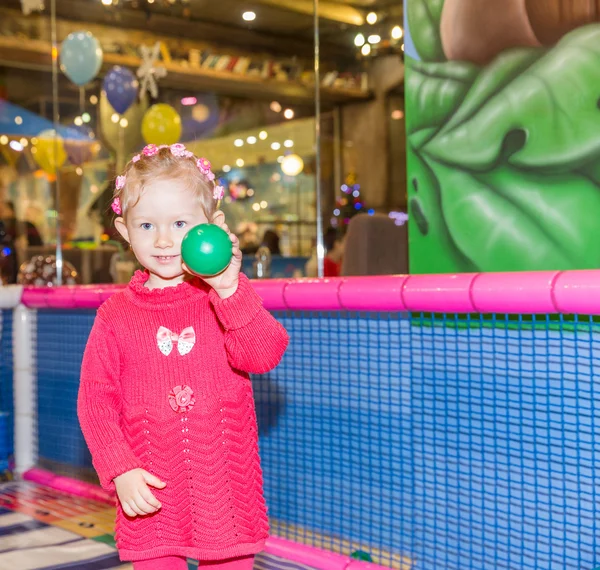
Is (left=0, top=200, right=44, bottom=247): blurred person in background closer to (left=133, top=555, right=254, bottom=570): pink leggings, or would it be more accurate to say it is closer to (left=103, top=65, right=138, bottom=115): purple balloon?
(left=103, top=65, right=138, bottom=115): purple balloon

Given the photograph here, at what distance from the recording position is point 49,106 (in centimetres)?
870

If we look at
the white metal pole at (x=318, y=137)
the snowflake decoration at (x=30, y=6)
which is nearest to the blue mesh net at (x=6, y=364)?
the white metal pole at (x=318, y=137)

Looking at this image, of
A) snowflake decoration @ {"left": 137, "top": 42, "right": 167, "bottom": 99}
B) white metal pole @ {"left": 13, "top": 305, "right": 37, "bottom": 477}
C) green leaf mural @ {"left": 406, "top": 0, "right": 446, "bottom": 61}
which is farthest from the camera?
snowflake decoration @ {"left": 137, "top": 42, "right": 167, "bottom": 99}

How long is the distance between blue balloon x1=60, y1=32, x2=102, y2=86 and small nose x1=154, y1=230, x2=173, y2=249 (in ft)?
18.5

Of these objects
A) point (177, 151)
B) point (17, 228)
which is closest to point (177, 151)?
point (177, 151)

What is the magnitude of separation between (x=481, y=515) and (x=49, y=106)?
25.0 ft

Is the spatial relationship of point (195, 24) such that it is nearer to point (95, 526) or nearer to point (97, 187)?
point (97, 187)

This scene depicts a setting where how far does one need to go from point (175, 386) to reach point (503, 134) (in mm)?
1536

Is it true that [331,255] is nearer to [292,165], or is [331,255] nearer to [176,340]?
[292,165]

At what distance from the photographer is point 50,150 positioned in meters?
8.05

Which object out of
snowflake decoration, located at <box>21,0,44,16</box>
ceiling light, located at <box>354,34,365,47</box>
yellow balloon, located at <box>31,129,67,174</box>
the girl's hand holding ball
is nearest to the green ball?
the girl's hand holding ball

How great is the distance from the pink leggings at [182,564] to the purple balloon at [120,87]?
588 cm

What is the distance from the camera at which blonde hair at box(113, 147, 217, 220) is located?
5.50 ft

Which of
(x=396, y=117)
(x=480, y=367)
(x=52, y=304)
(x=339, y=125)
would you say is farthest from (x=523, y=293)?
(x=339, y=125)
